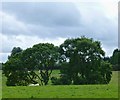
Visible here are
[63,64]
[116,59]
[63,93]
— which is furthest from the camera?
[116,59]

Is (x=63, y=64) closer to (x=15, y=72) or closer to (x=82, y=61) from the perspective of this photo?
(x=82, y=61)

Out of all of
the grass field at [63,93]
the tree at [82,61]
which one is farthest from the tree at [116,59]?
the grass field at [63,93]

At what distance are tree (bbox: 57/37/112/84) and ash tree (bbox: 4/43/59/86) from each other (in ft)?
7.89

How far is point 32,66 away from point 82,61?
9268 mm

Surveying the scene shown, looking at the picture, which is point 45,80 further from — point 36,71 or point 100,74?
point 100,74

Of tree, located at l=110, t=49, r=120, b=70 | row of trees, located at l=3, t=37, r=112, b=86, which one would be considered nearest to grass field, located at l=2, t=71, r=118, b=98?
row of trees, located at l=3, t=37, r=112, b=86

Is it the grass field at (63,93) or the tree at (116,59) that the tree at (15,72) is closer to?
the tree at (116,59)

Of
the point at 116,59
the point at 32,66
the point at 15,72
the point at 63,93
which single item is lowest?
the point at 63,93

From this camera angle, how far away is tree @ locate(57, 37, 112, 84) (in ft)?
203

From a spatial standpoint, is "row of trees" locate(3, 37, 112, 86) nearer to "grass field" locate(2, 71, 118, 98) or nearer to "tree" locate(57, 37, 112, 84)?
"tree" locate(57, 37, 112, 84)

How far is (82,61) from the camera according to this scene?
63156 mm

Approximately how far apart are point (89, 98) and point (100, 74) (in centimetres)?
4120

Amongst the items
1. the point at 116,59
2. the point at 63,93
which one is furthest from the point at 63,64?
the point at 63,93

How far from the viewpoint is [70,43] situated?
64.4 metres
